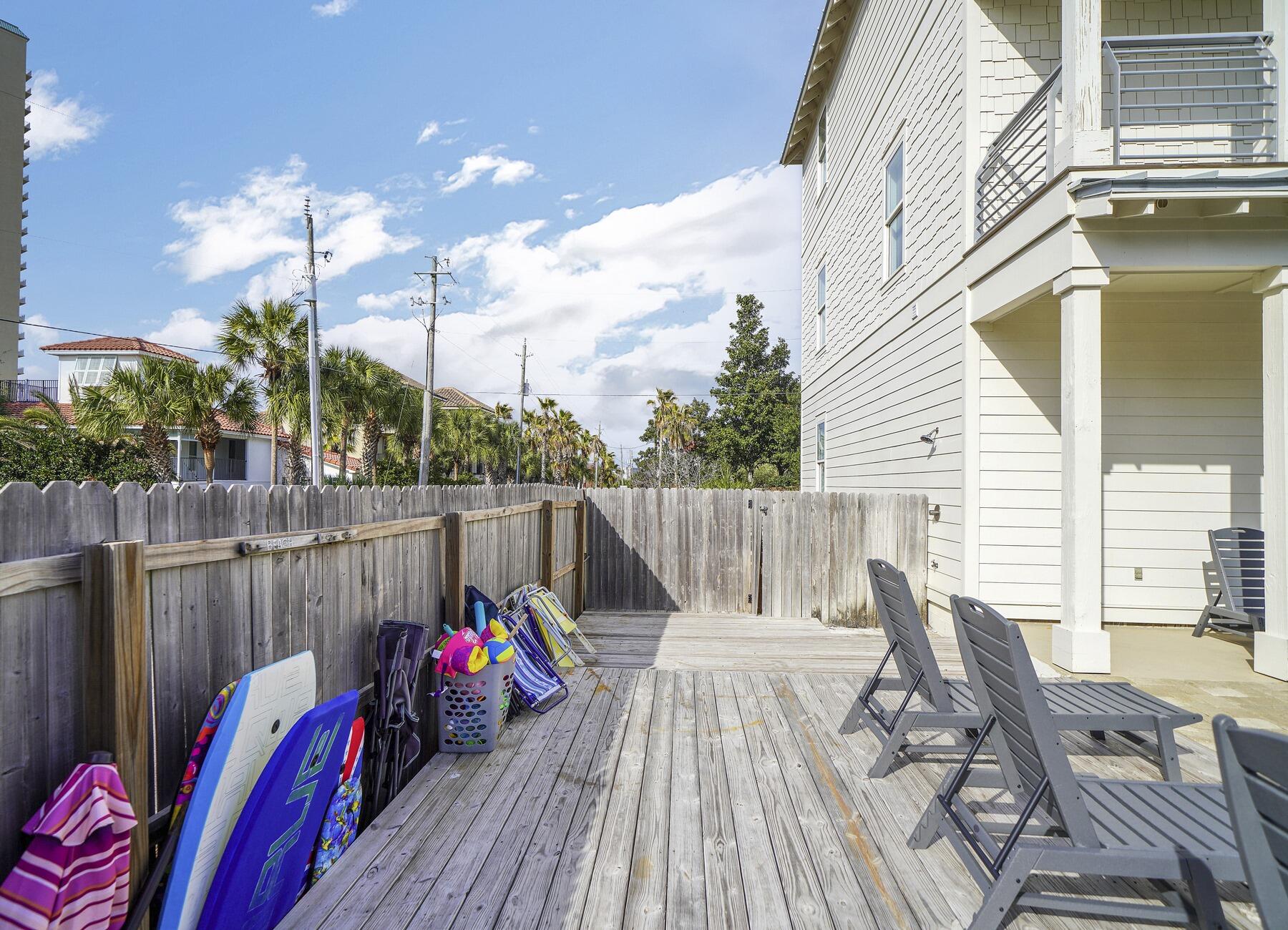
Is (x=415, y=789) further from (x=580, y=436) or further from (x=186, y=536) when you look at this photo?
(x=580, y=436)

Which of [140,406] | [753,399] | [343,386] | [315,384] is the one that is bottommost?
[140,406]

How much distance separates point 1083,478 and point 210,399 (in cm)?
2264

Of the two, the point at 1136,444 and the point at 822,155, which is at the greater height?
the point at 822,155

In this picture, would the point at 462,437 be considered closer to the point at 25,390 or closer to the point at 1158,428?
the point at 25,390

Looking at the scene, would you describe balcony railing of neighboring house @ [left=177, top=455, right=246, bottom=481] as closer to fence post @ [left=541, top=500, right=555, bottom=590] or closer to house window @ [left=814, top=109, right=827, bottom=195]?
house window @ [left=814, top=109, right=827, bottom=195]

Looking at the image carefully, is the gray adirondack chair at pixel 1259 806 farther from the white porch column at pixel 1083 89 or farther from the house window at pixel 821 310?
the house window at pixel 821 310

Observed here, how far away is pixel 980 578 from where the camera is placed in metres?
6.23

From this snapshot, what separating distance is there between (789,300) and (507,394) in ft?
59.8

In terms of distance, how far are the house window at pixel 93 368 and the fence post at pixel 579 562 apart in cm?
3890

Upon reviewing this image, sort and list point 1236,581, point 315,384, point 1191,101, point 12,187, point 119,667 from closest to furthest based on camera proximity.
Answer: point 119,667
point 1236,581
point 1191,101
point 315,384
point 12,187

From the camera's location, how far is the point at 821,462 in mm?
13078

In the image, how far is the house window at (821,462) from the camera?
41.7ft

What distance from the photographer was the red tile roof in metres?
35.6

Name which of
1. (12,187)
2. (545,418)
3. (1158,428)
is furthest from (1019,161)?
(545,418)
